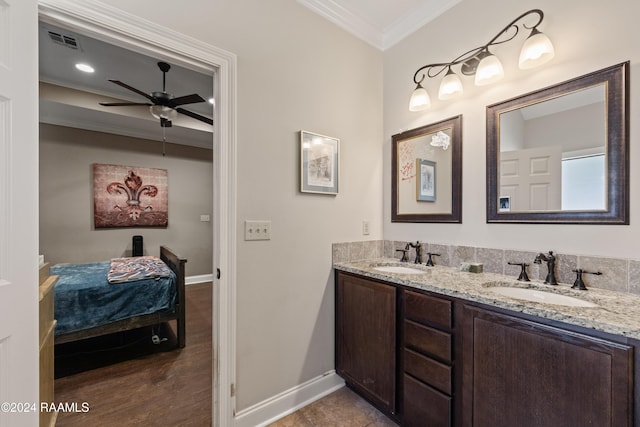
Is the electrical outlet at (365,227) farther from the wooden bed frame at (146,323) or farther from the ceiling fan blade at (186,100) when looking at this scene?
the ceiling fan blade at (186,100)

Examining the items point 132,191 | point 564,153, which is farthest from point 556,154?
point 132,191

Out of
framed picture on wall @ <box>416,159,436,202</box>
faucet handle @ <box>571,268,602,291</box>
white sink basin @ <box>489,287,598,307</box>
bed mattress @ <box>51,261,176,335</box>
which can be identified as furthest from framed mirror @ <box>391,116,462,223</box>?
bed mattress @ <box>51,261,176,335</box>

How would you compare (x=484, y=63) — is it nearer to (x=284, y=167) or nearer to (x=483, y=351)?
(x=284, y=167)

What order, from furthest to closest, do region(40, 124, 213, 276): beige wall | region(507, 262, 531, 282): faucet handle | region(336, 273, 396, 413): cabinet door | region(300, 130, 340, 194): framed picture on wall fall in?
region(40, 124, 213, 276): beige wall → region(300, 130, 340, 194): framed picture on wall → region(336, 273, 396, 413): cabinet door → region(507, 262, 531, 282): faucet handle

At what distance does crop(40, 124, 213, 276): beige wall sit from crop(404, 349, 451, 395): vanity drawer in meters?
4.45

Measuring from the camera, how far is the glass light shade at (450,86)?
5.60ft

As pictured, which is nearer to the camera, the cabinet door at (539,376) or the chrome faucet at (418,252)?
the cabinet door at (539,376)

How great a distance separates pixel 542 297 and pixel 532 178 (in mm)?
633

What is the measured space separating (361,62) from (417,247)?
149cm

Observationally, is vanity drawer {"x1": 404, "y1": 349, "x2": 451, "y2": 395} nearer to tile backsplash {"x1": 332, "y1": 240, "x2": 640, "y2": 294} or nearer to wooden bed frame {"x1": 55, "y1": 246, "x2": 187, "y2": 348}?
tile backsplash {"x1": 332, "y1": 240, "x2": 640, "y2": 294}

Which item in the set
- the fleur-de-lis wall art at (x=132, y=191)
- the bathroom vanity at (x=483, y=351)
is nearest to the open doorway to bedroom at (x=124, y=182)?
the fleur-de-lis wall art at (x=132, y=191)

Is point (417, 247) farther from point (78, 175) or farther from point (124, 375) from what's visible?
point (78, 175)

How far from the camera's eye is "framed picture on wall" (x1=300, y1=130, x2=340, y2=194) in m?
1.77

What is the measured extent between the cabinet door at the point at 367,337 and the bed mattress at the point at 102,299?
171 cm
